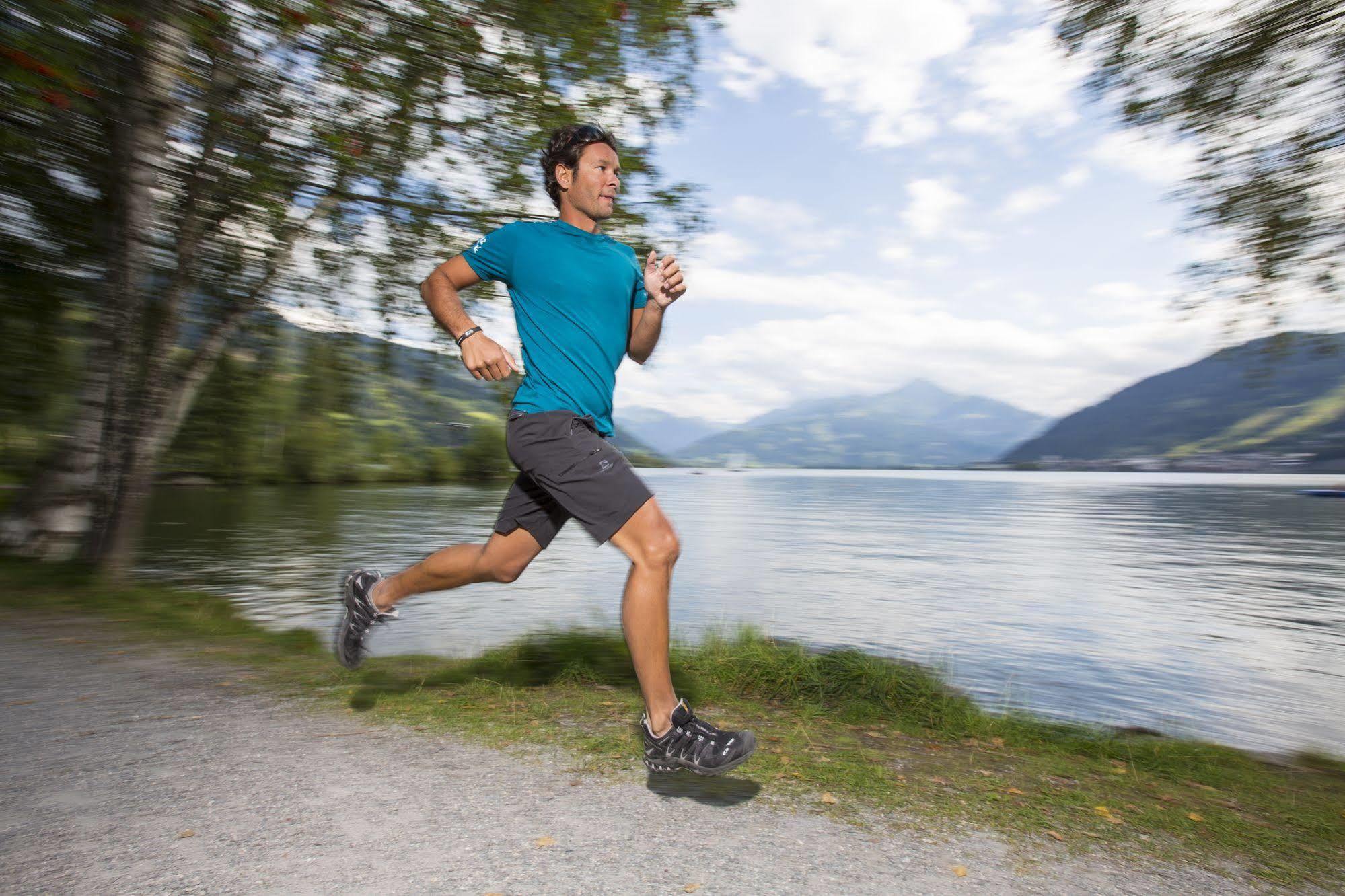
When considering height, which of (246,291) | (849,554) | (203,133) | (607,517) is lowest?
(849,554)

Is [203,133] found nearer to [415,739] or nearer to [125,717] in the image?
[125,717]

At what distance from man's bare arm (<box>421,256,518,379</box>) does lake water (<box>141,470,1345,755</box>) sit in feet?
14.7

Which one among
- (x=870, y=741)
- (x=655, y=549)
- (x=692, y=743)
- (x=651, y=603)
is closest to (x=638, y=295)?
(x=655, y=549)

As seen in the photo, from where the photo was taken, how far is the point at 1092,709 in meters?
8.70

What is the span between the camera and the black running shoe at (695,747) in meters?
3.19

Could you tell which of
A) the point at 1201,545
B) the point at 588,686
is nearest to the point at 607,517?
the point at 588,686

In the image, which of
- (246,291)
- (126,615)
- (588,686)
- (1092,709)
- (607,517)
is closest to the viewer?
(607,517)

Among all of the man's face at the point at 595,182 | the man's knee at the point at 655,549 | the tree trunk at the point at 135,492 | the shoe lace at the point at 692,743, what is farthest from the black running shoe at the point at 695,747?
the tree trunk at the point at 135,492

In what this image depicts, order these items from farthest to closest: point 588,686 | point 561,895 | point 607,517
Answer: point 588,686 → point 607,517 → point 561,895

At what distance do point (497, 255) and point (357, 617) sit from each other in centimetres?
182

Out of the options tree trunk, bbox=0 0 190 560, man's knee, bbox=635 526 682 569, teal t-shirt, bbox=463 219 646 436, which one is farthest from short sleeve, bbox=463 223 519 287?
tree trunk, bbox=0 0 190 560

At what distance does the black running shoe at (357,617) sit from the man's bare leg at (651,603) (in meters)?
1.49

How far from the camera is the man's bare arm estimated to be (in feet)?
11.0

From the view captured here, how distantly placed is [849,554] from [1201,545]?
51.0 feet
